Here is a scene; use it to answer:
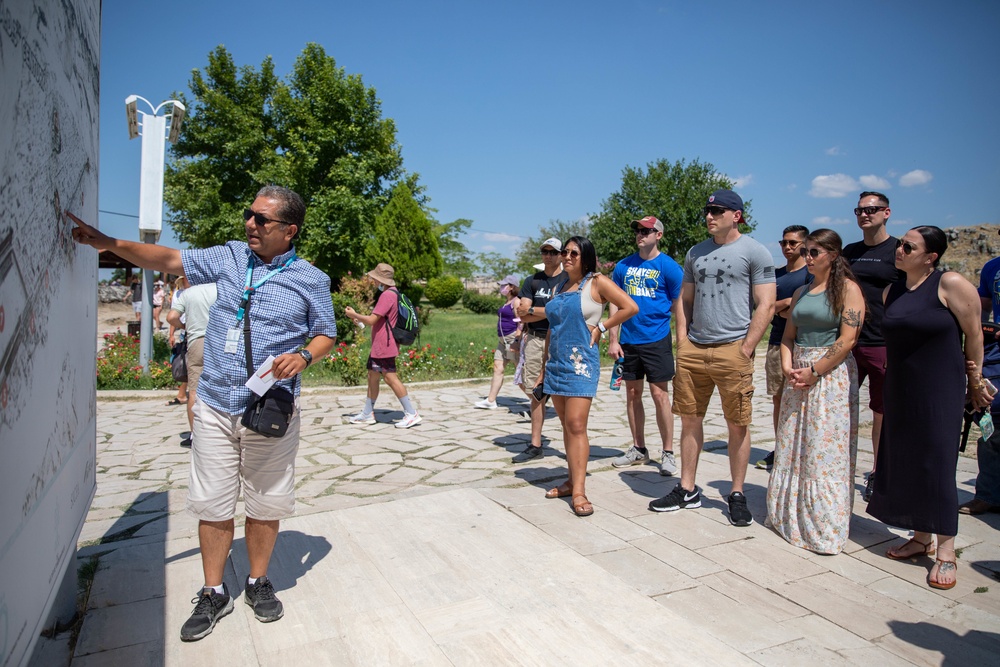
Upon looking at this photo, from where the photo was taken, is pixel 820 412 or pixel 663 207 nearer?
pixel 820 412

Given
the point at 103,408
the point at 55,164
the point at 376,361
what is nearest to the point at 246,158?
the point at 103,408

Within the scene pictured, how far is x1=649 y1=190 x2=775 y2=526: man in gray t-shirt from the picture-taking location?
4.25 metres

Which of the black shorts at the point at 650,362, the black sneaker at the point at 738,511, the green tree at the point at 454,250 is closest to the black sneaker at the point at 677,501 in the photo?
the black sneaker at the point at 738,511

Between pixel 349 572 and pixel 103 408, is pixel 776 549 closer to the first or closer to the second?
pixel 349 572

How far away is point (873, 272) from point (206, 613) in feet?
15.0

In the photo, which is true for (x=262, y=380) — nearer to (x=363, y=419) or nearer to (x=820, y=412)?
(x=820, y=412)

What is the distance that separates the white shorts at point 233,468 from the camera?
2.93 m

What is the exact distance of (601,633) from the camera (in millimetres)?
2938

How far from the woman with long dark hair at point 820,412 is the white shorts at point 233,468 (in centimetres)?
288

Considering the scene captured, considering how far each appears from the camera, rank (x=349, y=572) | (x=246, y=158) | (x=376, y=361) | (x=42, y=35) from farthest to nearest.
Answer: (x=246, y=158), (x=376, y=361), (x=349, y=572), (x=42, y=35)

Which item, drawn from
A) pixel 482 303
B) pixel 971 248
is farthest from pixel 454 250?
pixel 971 248

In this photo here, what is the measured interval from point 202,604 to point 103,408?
22.7ft

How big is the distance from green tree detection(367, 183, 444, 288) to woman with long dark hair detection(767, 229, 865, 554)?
2076 cm

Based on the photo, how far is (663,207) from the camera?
38938 millimetres
